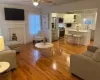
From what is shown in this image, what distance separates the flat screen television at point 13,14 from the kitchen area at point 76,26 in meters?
2.66

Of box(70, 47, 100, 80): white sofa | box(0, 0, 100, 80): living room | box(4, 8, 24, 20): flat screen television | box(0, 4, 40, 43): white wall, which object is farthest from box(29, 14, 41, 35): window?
box(70, 47, 100, 80): white sofa

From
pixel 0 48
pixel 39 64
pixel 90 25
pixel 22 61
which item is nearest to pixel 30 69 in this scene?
pixel 39 64

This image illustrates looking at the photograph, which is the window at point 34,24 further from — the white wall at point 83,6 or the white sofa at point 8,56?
the white sofa at point 8,56

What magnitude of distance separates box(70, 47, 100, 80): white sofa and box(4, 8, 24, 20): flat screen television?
4.49 m

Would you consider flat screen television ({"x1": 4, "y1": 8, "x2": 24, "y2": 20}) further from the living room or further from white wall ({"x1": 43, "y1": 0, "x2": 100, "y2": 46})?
white wall ({"x1": 43, "y1": 0, "x2": 100, "y2": 46})

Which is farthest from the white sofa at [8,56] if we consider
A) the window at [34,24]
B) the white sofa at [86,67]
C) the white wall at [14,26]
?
the window at [34,24]

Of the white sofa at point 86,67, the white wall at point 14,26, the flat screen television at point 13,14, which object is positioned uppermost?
the flat screen television at point 13,14

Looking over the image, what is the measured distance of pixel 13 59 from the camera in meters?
3.06

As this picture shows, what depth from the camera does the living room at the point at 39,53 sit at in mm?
2505

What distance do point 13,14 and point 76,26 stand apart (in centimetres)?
423

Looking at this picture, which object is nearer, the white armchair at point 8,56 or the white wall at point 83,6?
the white armchair at point 8,56

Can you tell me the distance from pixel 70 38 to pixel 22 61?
13.6 feet

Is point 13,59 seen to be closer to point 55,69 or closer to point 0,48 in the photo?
point 0,48

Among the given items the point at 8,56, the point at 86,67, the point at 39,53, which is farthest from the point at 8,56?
the point at 86,67
